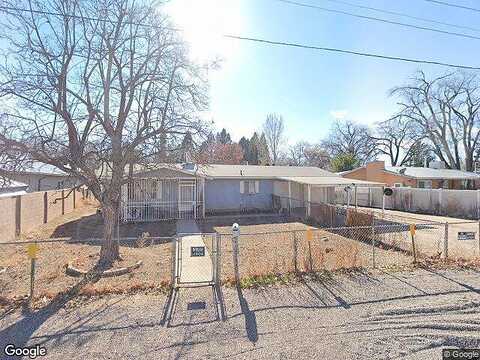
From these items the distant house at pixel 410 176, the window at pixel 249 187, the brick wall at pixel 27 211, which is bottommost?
the brick wall at pixel 27 211

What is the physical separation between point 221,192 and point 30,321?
16.7 meters

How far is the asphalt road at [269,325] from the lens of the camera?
4305mm

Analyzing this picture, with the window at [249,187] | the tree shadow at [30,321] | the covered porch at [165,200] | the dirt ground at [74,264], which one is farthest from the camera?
the window at [249,187]

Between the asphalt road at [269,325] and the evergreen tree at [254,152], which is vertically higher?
the evergreen tree at [254,152]

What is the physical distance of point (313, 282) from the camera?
699cm

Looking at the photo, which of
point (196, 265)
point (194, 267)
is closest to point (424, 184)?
point (196, 265)

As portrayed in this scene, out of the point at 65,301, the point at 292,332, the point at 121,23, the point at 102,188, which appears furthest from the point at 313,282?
the point at 121,23

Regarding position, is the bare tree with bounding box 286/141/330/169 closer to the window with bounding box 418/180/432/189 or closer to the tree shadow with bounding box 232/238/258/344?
the window with bounding box 418/180/432/189

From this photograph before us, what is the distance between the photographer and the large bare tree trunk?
8711mm

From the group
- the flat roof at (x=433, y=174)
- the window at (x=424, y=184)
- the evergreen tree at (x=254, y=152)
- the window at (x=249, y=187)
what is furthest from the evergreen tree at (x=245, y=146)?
the window at (x=249, y=187)

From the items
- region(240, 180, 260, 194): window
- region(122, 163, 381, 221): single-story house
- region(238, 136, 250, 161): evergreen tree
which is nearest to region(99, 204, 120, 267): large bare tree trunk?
region(122, 163, 381, 221): single-story house

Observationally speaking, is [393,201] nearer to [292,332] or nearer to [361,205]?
[361,205]

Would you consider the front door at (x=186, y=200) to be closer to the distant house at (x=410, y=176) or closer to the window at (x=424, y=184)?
the distant house at (x=410, y=176)

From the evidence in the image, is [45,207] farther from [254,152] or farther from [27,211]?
[254,152]
